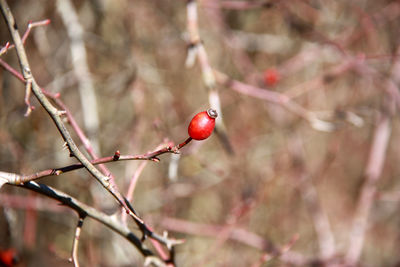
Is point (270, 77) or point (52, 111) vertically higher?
point (270, 77)

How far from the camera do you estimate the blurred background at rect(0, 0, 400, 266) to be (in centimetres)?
244

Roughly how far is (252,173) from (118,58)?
1.90 metres

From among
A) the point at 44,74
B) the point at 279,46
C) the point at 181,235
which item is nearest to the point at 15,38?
the point at 44,74

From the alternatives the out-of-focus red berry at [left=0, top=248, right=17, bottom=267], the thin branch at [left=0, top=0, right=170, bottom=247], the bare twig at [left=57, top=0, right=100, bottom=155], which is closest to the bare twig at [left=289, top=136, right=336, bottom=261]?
the bare twig at [left=57, top=0, right=100, bottom=155]

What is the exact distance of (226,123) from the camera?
14.6 ft

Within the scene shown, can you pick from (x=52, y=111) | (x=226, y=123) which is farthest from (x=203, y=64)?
(x=226, y=123)

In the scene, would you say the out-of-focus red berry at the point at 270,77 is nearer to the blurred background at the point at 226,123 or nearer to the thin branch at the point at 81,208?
the blurred background at the point at 226,123

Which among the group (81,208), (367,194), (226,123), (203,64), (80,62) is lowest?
(81,208)

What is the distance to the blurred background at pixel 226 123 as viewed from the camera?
95.9 inches

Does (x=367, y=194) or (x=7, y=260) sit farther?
(x=367, y=194)

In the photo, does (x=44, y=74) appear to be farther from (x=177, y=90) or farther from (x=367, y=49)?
(x=367, y=49)

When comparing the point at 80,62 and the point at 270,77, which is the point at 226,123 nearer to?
the point at 270,77

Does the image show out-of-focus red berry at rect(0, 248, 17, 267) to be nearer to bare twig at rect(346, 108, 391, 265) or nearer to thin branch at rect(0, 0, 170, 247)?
thin branch at rect(0, 0, 170, 247)

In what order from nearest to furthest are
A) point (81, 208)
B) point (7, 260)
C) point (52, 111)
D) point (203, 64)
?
1. point (52, 111)
2. point (81, 208)
3. point (7, 260)
4. point (203, 64)
